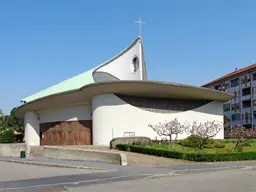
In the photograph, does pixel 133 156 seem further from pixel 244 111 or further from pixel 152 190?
pixel 244 111

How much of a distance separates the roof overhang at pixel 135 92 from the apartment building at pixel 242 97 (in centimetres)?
3304

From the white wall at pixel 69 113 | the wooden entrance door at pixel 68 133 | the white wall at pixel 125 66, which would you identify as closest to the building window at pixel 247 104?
the white wall at pixel 125 66

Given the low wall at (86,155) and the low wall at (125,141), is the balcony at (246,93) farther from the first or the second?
the low wall at (86,155)

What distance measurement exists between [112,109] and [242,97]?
4691cm

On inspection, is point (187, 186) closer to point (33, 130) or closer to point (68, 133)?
point (68, 133)

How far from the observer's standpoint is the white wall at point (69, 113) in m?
35.2

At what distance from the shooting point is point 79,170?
1695cm

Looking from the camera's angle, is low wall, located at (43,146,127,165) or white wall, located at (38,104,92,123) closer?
low wall, located at (43,146,127,165)

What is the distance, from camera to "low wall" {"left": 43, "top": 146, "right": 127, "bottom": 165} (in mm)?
18891

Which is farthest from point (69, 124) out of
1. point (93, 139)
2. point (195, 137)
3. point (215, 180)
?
point (215, 180)

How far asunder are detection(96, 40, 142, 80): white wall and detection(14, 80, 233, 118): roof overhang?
8.52m

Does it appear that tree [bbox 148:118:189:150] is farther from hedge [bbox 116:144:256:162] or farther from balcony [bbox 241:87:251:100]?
balcony [bbox 241:87:251:100]

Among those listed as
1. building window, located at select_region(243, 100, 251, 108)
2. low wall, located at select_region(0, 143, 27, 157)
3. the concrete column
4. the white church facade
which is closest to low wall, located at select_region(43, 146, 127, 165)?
low wall, located at select_region(0, 143, 27, 157)

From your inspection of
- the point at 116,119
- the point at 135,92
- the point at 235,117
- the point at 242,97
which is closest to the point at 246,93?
the point at 242,97
